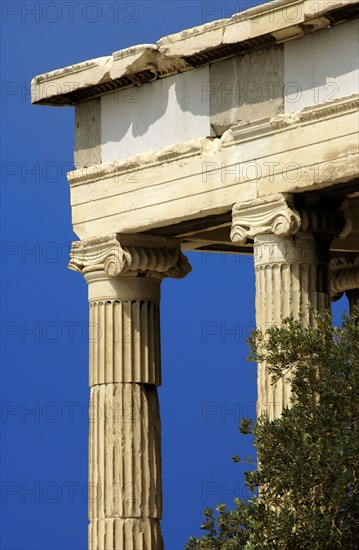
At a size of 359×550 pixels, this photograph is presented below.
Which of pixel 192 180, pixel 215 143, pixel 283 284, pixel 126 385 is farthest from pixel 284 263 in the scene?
pixel 126 385

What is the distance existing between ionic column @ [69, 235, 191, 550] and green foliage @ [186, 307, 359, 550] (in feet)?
13.9

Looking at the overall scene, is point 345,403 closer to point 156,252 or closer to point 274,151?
point 274,151

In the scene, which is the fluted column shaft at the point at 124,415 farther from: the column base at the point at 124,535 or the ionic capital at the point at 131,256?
the ionic capital at the point at 131,256

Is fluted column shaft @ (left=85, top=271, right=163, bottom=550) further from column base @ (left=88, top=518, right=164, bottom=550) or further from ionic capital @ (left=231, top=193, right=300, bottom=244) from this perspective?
ionic capital @ (left=231, top=193, right=300, bottom=244)

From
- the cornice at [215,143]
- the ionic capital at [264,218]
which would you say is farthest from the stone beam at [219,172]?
the ionic capital at [264,218]

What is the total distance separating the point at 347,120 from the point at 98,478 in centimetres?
632

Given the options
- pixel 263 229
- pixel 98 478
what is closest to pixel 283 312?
pixel 263 229

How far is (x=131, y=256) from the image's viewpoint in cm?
2589

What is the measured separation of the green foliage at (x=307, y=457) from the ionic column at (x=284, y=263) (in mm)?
1734

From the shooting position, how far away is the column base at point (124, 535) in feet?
83.4

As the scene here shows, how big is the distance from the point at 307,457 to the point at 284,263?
366 centimetres

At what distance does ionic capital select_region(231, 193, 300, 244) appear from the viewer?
23.2 metres

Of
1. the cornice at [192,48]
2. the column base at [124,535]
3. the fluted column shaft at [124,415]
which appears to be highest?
the cornice at [192,48]

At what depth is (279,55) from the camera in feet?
76.4
